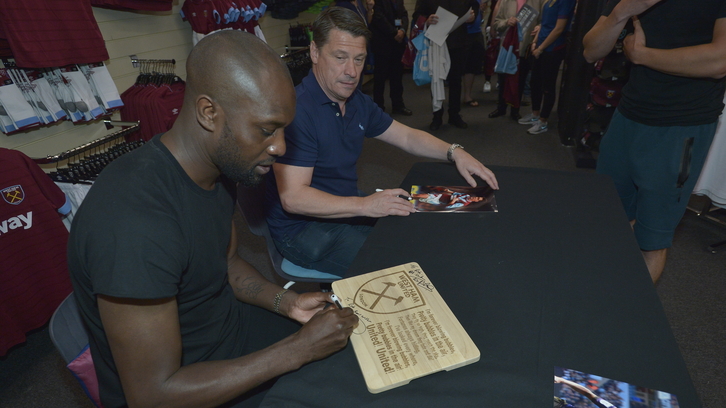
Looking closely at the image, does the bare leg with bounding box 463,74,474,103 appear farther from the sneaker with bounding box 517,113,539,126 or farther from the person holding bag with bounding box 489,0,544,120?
the sneaker with bounding box 517,113,539,126

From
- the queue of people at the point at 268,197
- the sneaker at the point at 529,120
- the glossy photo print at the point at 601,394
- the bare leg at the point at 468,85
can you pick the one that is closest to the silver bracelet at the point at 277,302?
the queue of people at the point at 268,197

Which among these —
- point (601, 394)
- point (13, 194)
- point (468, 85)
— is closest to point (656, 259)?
point (601, 394)

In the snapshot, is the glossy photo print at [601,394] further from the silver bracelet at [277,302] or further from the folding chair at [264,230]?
the folding chair at [264,230]

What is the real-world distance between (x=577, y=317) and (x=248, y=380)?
0.75m

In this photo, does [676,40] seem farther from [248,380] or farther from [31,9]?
[31,9]

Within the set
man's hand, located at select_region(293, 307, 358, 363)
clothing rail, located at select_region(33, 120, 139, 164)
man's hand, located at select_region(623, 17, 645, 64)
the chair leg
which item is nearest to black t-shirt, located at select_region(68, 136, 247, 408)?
man's hand, located at select_region(293, 307, 358, 363)

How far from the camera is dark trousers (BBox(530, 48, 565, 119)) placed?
4.28 meters

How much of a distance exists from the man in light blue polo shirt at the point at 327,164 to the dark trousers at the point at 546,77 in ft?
10.7

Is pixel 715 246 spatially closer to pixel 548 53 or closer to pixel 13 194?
pixel 548 53

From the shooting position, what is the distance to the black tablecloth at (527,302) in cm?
76

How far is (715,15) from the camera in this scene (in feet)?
4.62

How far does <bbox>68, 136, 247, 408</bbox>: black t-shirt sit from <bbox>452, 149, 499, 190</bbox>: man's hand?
3.04 ft

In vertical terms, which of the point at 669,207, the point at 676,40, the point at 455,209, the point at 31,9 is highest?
the point at 31,9

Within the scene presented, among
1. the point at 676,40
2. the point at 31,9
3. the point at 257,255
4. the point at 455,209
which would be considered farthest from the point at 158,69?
the point at 676,40
